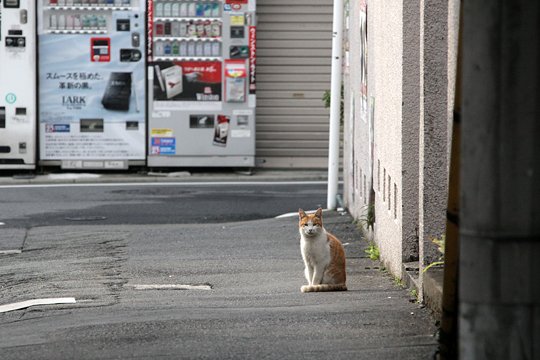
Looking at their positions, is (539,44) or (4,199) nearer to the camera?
(539,44)

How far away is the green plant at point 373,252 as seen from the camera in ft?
38.2

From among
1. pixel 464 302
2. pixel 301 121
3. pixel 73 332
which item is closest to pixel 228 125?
pixel 301 121

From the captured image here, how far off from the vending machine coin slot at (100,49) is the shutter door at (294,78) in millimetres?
2592

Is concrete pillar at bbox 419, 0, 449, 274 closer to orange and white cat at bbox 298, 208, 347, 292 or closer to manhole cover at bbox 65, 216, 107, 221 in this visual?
orange and white cat at bbox 298, 208, 347, 292

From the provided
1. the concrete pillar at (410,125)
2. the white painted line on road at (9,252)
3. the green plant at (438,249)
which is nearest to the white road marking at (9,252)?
the white painted line on road at (9,252)

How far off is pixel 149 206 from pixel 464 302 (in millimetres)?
12826

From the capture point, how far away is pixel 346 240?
42.8 ft

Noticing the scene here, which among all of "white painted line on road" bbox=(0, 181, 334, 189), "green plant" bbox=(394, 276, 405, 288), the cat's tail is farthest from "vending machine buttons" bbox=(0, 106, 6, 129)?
"green plant" bbox=(394, 276, 405, 288)

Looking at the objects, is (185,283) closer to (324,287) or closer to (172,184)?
(324,287)

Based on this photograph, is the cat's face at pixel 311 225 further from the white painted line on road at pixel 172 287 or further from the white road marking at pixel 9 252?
the white road marking at pixel 9 252

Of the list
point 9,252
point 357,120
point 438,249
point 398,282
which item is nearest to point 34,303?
point 398,282

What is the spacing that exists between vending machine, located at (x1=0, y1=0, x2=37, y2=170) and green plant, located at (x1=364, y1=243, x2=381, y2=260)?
954 cm

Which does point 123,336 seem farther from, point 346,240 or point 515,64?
point 346,240

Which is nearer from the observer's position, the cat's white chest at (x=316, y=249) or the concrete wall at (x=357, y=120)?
the cat's white chest at (x=316, y=249)
